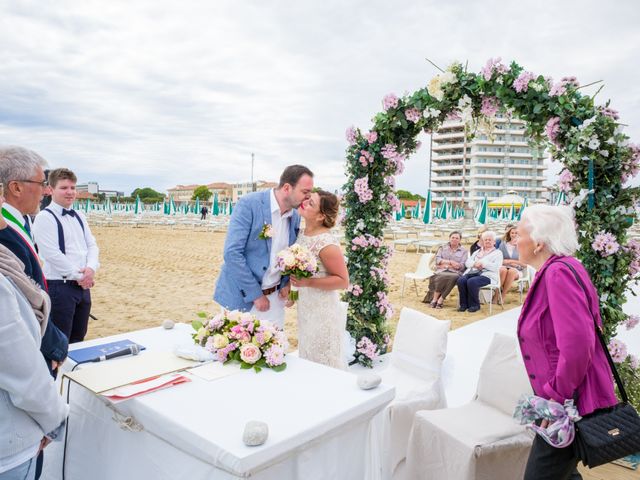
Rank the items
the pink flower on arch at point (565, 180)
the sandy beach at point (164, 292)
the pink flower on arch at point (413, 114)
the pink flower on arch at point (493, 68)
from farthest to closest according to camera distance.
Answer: the sandy beach at point (164, 292), the pink flower on arch at point (413, 114), the pink flower on arch at point (493, 68), the pink flower on arch at point (565, 180)

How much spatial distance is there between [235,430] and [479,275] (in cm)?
765

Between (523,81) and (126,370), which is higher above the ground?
(523,81)

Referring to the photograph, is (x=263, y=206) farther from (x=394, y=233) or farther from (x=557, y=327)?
(x=394, y=233)

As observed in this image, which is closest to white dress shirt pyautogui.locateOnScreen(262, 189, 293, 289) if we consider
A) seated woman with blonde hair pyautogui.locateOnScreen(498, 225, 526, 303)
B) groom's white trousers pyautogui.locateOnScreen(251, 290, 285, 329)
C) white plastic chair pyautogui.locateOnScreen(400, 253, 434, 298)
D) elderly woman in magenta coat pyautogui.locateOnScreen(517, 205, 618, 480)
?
groom's white trousers pyautogui.locateOnScreen(251, 290, 285, 329)

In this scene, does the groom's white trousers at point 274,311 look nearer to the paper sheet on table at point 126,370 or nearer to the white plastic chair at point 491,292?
the paper sheet on table at point 126,370

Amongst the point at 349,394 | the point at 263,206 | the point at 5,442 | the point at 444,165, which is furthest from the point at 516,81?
the point at 444,165

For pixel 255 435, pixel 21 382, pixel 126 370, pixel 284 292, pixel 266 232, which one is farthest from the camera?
pixel 284 292

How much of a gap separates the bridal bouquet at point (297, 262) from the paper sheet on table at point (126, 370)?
0.93 meters

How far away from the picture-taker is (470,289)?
854 centimetres

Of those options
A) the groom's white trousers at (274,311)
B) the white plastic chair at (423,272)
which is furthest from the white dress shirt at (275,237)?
the white plastic chair at (423,272)

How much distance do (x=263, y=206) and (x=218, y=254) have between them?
13202 millimetres

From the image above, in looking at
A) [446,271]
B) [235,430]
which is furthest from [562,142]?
[446,271]

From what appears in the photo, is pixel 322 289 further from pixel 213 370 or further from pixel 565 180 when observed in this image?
pixel 565 180

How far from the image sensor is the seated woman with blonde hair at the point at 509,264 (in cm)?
916
